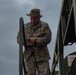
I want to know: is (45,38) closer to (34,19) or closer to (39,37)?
(39,37)

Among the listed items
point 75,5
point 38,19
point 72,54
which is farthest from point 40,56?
point 72,54

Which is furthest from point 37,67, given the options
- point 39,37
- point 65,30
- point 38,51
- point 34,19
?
point 65,30

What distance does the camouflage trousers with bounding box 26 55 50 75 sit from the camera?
5965mm

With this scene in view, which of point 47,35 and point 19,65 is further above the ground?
point 47,35

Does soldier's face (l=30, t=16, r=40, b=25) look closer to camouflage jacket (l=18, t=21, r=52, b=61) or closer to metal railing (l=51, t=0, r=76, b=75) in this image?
camouflage jacket (l=18, t=21, r=52, b=61)

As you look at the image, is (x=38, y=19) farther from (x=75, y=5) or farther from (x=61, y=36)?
(x=61, y=36)

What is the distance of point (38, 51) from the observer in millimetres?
6031

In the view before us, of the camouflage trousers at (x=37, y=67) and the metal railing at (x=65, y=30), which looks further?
the metal railing at (x=65, y=30)

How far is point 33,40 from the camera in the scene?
590 cm

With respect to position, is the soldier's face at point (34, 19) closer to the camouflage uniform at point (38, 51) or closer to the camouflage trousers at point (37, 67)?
the camouflage uniform at point (38, 51)

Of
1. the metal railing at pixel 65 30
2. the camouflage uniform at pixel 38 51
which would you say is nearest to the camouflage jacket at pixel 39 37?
the camouflage uniform at pixel 38 51

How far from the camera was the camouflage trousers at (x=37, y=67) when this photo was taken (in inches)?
235

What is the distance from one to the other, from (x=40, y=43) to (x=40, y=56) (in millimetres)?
Answer: 213

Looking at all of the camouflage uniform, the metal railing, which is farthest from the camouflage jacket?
the metal railing
